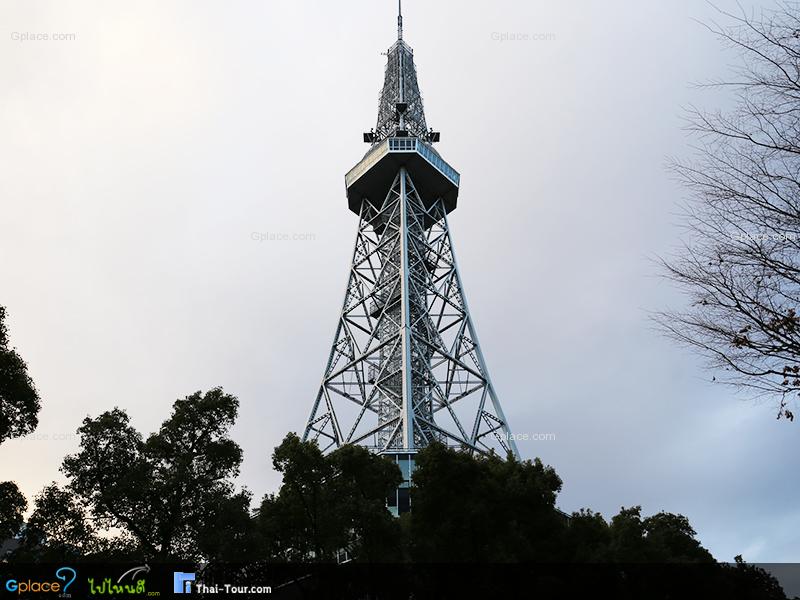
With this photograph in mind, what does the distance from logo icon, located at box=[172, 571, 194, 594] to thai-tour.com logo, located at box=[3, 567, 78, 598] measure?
2.39m

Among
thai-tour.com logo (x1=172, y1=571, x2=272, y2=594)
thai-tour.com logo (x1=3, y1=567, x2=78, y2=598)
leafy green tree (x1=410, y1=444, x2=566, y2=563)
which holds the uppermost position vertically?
leafy green tree (x1=410, y1=444, x2=566, y2=563)

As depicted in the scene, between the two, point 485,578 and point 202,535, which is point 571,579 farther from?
point 202,535

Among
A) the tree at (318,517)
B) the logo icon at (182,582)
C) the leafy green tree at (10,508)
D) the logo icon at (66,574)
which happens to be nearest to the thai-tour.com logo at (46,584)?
the logo icon at (66,574)

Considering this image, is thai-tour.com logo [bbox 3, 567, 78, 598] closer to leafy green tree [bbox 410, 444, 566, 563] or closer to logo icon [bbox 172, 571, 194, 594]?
→ logo icon [bbox 172, 571, 194, 594]

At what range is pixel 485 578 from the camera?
20953mm

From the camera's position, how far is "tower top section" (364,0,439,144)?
7581 cm

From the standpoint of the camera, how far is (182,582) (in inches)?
709

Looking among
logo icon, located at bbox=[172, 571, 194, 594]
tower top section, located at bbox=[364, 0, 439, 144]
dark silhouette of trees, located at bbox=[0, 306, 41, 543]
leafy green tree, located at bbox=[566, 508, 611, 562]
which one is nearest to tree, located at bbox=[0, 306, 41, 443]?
dark silhouette of trees, located at bbox=[0, 306, 41, 543]

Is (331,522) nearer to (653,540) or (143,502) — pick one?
(143,502)

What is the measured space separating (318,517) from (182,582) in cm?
485

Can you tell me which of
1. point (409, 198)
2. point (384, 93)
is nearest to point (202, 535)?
point (409, 198)

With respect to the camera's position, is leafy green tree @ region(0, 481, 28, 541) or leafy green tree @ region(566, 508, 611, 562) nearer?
leafy green tree @ region(0, 481, 28, 541)

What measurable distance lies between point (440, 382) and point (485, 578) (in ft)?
132

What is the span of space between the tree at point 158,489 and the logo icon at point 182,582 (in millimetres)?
491
